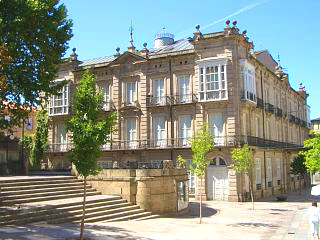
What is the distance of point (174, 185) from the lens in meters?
23.4

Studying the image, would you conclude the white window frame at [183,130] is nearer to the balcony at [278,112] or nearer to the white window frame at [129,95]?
the white window frame at [129,95]

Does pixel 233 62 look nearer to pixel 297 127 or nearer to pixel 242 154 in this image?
pixel 242 154

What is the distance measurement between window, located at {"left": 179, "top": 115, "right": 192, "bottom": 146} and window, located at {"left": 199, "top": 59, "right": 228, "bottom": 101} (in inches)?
92.2

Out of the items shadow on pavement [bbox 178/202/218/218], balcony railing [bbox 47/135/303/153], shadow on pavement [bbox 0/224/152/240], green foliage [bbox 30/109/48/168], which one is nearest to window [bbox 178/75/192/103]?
balcony railing [bbox 47/135/303/153]

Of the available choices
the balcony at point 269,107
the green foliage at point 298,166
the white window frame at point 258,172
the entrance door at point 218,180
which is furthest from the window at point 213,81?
the green foliage at point 298,166

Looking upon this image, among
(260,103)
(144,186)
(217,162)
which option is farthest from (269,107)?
Result: (144,186)

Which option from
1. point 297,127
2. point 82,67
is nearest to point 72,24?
point 82,67

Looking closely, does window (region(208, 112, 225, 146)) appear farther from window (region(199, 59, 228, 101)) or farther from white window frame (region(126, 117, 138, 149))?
white window frame (region(126, 117, 138, 149))

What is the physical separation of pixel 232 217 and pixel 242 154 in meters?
5.88

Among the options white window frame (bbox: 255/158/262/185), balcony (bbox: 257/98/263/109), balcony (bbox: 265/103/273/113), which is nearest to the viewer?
white window frame (bbox: 255/158/262/185)

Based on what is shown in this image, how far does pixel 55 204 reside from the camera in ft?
60.5

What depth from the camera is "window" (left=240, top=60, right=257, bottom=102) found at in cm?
3384

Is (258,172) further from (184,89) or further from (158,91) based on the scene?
(158,91)

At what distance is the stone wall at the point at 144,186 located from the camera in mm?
22109
